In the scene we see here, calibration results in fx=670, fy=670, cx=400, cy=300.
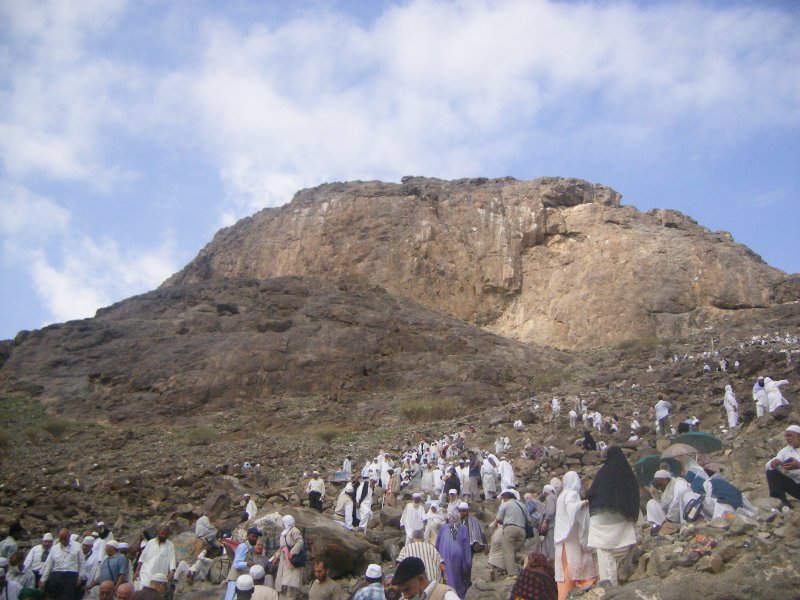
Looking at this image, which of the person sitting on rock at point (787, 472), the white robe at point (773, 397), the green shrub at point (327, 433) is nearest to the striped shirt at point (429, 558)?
the person sitting on rock at point (787, 472)

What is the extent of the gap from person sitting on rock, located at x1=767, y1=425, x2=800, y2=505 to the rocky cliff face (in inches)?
1556

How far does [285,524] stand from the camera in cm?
792

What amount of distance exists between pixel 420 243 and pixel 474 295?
6.17 meters

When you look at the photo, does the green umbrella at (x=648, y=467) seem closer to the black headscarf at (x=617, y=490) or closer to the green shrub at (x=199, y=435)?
the black headscarf at (x=617, y=490)

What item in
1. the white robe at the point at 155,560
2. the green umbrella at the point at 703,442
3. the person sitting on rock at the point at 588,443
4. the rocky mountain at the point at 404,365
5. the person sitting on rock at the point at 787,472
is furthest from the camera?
the person sitting on rock at the point at 588,443

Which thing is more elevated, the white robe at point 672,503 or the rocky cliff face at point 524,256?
the rocky cliff face at point 524,256

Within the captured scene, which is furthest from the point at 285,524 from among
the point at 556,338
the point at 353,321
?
the point at 556,338

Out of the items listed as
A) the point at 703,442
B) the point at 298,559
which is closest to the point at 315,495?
the point at 298,559

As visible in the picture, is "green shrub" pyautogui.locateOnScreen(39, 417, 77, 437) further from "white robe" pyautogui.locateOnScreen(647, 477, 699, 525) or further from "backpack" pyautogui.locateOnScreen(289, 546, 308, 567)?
"white robe" pyautogui.locateOnScreen(647, 477, 699, 525)

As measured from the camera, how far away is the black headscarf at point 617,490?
19.1 feet

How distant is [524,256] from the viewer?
5512 centimetres

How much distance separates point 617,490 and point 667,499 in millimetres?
1710

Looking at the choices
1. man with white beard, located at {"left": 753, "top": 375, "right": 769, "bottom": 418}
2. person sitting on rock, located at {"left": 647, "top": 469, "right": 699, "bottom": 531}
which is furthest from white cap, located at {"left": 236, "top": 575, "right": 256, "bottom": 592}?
man with white beard, located at {"left": 753, "top": 375, "right": 769, "bottom": 418}

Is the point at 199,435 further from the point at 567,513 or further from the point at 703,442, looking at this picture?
the point at 567,513
